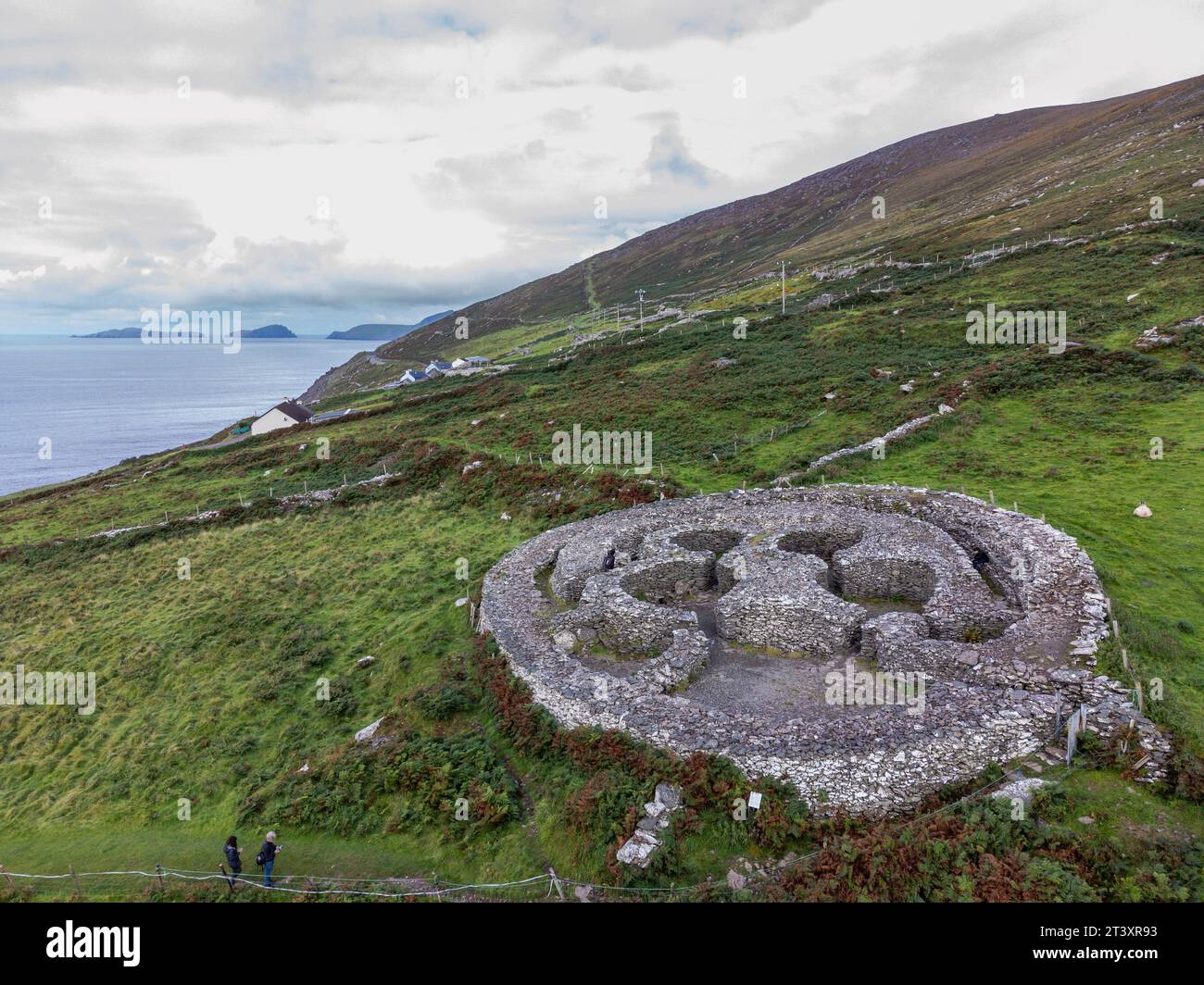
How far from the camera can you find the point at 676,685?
18891 millimetres

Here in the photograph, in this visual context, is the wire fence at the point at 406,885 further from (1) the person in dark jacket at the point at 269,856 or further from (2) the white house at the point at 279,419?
(2) the white house at the point at 279,419

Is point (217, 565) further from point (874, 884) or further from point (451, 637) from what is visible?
point (874, 884)

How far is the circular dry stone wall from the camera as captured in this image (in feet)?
46.6

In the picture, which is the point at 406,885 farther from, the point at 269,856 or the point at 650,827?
the point at 650,827

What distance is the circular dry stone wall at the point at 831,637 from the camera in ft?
46.6

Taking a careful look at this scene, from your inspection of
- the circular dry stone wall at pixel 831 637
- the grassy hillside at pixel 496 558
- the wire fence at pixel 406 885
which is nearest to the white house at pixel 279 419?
the grassy hillside at pixel 496 558

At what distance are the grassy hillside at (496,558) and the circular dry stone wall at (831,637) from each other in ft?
3.29

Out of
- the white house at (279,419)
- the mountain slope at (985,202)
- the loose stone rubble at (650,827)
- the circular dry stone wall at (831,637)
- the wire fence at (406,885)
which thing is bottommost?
the wire fence at (406,885)

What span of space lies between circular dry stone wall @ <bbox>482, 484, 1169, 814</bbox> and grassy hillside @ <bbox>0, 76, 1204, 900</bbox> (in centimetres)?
100

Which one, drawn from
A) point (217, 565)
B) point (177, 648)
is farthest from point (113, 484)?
point (177, 648)

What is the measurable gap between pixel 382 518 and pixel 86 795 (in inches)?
981

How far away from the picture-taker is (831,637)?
2039 cm

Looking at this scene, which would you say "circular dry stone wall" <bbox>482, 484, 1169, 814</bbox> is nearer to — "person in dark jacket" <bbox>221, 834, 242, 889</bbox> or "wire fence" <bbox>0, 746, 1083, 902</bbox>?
"wire fence" <bbox>0, 746, 1083, 902</bbox>

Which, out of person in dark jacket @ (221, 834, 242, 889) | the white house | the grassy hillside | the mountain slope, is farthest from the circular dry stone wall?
the mountain slope
